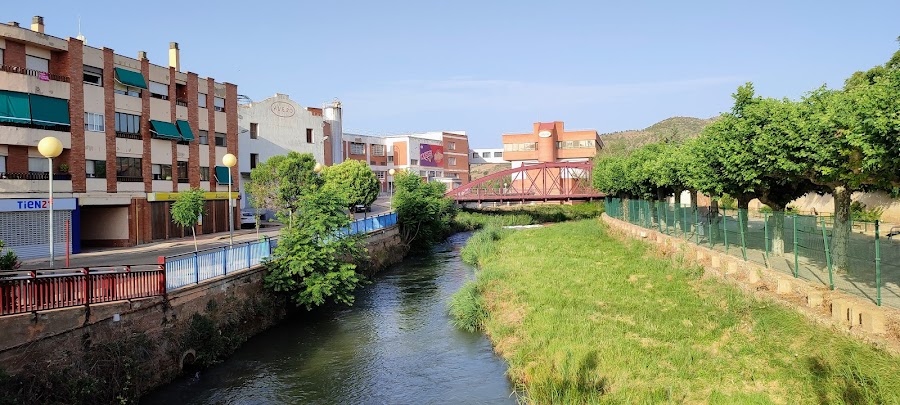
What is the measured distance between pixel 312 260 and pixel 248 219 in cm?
2586

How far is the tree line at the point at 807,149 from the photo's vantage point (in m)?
12.2

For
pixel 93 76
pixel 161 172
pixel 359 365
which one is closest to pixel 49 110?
pixel 93 76

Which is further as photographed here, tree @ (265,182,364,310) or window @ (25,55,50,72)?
window @ (25,55,50,72)

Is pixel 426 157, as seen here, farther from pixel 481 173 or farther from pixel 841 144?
pixel 841 144

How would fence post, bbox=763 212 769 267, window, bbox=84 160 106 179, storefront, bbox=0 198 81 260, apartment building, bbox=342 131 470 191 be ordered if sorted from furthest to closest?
apartment building, bbox=342 131 470 191 → window, bbox=84 160 106 179 → storefront, bbox=0 198 81 260 → fence post, bbox=763 212 769 267

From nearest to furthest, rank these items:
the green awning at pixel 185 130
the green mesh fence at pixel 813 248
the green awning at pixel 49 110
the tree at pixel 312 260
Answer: the green mesh fence at pixel 813 248 < the tree at pixel 312 260 < the green awning at pixel 49 110 < the green awning at pixel 185 130

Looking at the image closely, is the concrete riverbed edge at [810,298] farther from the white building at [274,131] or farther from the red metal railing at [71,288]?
the white building at [274,131]

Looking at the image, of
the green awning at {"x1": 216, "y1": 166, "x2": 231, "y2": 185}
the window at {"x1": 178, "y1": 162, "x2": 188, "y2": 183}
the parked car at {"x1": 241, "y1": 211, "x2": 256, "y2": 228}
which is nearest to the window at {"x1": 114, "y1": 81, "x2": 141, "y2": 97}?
the window at {"x1": 178, "y1": 162, "x2": 188, "y2": 183}

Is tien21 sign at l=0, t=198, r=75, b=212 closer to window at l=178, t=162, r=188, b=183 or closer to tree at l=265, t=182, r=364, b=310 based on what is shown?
window at l=178, t=162, r=188, b=183

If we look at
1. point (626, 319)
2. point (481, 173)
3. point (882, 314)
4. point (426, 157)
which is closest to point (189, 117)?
point (626, 319)

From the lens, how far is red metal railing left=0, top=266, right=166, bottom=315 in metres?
12.1

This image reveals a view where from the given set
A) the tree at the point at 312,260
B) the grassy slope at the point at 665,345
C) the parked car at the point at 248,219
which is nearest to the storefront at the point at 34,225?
the tree at the point at 312,260

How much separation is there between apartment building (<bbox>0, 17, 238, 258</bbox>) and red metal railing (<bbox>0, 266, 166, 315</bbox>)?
8887mm

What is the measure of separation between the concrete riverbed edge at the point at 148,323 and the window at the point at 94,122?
15.4 m
